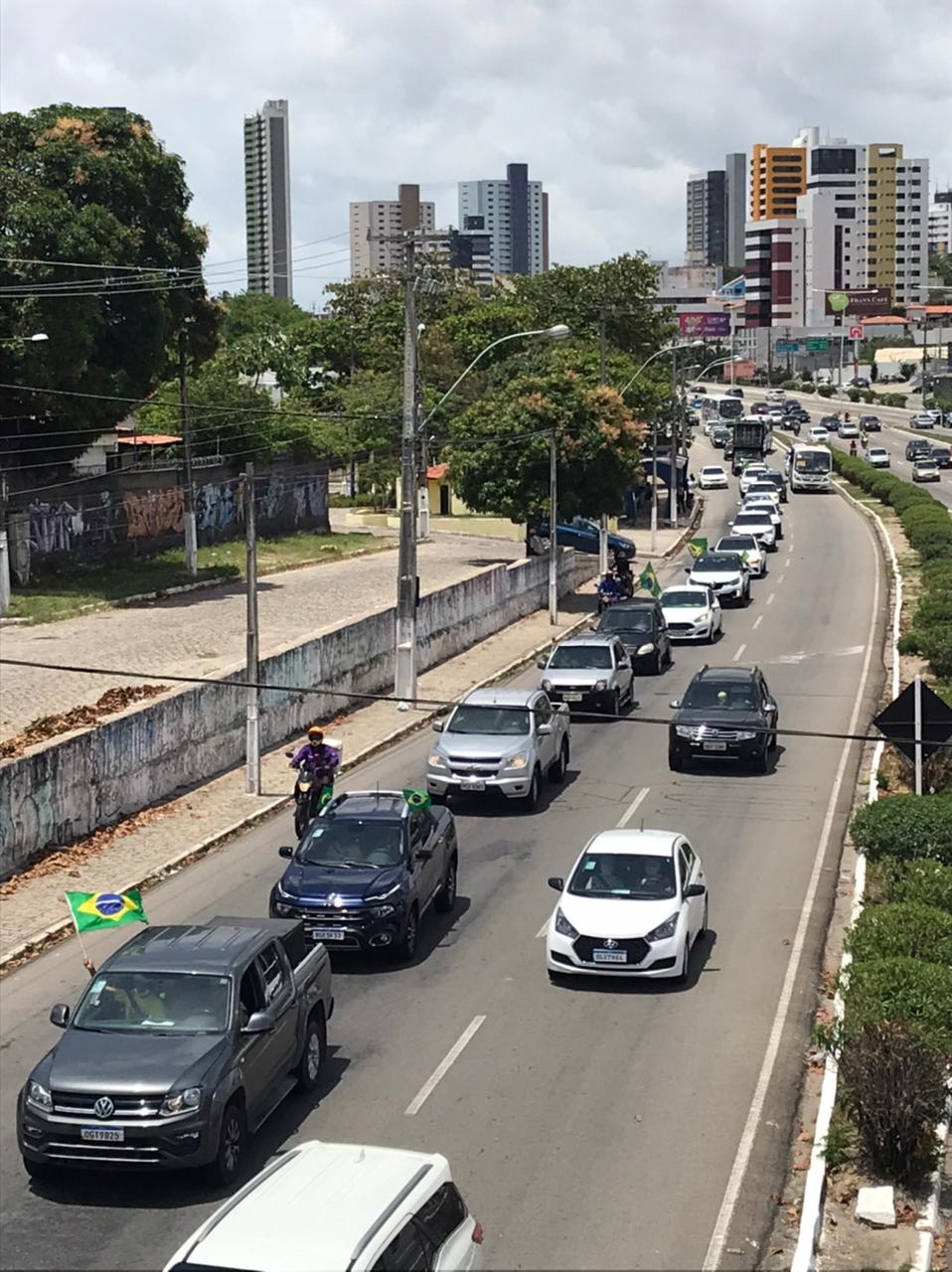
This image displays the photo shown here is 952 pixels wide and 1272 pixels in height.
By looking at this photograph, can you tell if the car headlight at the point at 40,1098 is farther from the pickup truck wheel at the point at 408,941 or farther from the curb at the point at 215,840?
the curb at the point at 215,840

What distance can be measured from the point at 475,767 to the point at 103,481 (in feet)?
98.8

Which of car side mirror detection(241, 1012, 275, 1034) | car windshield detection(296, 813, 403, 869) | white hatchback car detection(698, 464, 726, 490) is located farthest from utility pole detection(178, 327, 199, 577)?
white hatchback car detection(698, 464, 726, 490)

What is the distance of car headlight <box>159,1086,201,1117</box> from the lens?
11852 mm

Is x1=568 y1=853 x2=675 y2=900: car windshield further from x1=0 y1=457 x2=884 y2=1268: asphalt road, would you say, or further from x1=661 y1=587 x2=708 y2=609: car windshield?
x1=661 y1=587 x2=708 y2=609: car windshield

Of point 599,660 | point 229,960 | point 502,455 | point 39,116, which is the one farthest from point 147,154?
point 229,960

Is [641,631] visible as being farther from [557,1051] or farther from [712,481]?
[712,481]

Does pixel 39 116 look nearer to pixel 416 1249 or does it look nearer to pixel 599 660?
pixel 599 660

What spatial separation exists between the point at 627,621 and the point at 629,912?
75.3 feet

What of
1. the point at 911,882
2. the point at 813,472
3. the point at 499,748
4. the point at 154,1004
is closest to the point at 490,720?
the point at 499,748

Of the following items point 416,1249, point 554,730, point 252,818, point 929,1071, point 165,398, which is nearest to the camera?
point 416,1249

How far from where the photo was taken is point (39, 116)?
4894cm

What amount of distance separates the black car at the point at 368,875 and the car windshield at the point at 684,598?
82.5 feet

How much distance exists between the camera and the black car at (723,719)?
2836 centimetres

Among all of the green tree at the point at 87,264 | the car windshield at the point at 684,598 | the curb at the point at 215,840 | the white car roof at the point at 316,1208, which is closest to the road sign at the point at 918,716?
the curb at the point at 215,840
